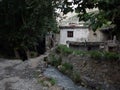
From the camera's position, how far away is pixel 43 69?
15672 mm

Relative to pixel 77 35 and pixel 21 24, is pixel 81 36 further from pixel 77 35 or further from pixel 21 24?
pixel 21 24

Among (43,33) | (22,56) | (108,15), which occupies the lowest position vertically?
(22,56)

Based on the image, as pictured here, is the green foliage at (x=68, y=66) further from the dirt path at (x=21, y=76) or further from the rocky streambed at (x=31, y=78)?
the dirt path at (x=21, y=76)

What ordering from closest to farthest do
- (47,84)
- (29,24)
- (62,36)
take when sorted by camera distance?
1. (47,84)
2. (29,24)
3. (62,36)

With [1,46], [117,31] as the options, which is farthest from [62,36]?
[117,31]

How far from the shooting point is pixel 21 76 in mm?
13352

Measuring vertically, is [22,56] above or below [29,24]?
below

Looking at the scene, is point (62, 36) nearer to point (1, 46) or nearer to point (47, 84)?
point (1, 46)

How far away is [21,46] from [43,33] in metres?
2.02

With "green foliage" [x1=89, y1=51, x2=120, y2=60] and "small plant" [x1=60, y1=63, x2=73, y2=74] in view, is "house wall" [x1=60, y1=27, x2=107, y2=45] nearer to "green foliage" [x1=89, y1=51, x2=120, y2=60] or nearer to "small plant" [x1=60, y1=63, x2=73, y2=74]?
"small plant" [x1=60, y1=63, x2=73, y2=74]

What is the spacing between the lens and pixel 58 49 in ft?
67.6

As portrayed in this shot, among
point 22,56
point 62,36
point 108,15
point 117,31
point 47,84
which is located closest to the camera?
point 108,15

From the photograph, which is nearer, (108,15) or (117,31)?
(108,15)

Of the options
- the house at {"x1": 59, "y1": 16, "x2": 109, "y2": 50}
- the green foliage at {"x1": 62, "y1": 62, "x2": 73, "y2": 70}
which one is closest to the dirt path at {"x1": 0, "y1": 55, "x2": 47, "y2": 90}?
the green foliage at {"x1": 62, "y1": 62, "x2": 73, "y2": 70}
